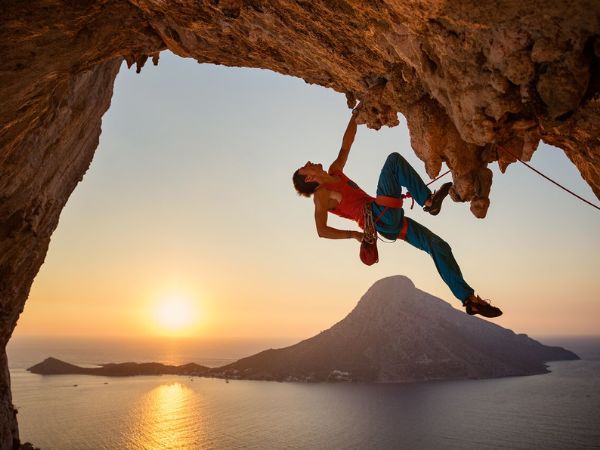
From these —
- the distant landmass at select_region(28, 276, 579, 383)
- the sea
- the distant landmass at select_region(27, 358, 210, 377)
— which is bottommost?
the sea

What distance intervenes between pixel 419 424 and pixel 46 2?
8158 centimetres

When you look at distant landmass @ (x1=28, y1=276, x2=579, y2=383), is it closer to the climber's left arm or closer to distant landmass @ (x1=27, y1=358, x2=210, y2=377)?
distant landmass @ (x1=27, y1=358, x2=210, y2=377)

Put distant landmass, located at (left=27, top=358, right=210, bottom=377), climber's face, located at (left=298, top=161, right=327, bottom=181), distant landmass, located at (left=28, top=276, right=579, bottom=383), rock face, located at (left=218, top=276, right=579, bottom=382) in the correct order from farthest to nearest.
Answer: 1. distant landmass, located at (left=27, top=358, right=210, bottom=377)
2. distant landmass, located at (left=28, top=276, right=579, bottom=383)
3. rock face, located at (left=218, top=276, right=579, bottom=382)
4. climber's face, located at (left=298, top=161, right=327, bottom=181)

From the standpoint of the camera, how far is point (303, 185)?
16.6 feet

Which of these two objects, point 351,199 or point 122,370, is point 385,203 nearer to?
point 351,199

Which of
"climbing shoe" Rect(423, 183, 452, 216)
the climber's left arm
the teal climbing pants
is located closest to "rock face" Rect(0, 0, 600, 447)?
"climbing shoe" Rect(423, 183, 452, 216)

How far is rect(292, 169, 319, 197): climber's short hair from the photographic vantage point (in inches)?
197

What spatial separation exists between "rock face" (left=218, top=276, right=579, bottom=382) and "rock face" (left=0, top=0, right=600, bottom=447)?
116417mm

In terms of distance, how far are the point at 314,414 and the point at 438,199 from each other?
81.6 meters

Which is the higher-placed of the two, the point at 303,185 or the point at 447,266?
the point at 303,185

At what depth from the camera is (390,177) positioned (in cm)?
472

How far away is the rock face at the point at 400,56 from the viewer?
2896 mm

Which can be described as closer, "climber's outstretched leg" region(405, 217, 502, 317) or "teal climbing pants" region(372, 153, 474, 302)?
"climber's outstretched leg" region(405, 217, 502, 317)

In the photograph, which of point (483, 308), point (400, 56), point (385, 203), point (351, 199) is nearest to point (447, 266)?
point (483, 308)
